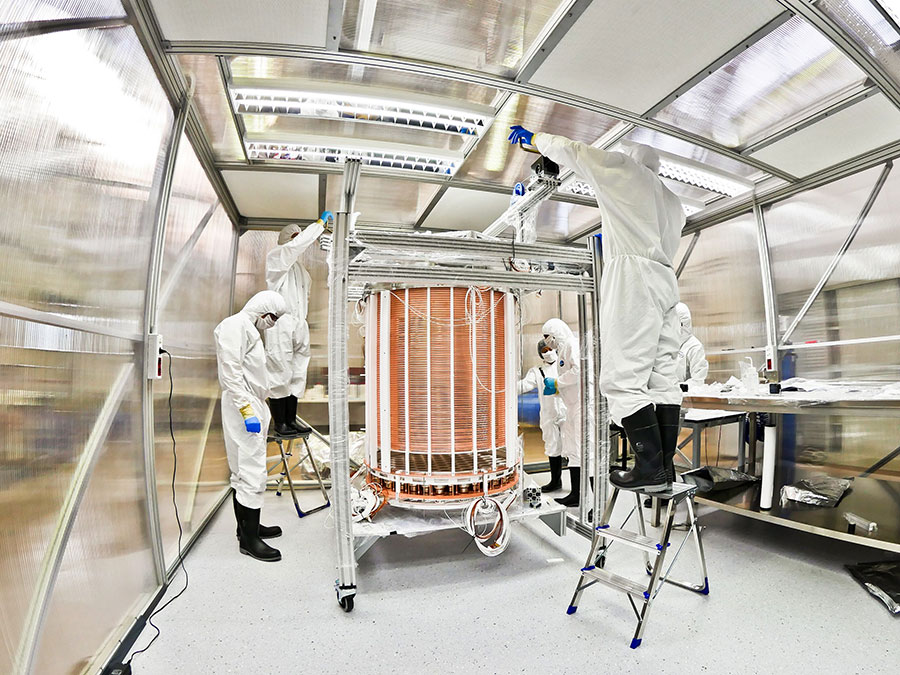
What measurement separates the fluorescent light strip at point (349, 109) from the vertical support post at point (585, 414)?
148 cm

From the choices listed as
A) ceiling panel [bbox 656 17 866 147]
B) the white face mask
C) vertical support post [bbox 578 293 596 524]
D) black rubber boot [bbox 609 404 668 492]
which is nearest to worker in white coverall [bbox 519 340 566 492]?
vertical support post [bbox 578 293 596 524]

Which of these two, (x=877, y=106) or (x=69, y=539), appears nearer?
(x=69, y=539)

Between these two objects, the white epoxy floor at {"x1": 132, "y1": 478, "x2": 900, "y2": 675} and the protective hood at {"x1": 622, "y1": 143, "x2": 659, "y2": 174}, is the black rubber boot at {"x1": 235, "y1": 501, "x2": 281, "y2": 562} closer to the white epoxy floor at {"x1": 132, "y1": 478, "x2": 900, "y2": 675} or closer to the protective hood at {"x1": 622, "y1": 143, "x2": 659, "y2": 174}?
the white epoxy floor at {"x1": 132, "y1": 478, "x2": 900, "y2": 675}

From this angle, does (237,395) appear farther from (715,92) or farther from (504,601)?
(715,92)

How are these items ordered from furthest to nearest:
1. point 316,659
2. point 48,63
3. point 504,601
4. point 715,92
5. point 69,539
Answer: point 715,92, point 504,601, point 316,659, point 69,539, point 48,63

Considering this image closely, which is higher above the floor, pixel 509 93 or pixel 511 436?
pixel 509 93

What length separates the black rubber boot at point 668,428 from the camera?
2.05 metres

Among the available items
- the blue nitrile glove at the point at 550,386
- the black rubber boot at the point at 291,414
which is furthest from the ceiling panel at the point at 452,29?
the black rubber boot at the point at 291,414

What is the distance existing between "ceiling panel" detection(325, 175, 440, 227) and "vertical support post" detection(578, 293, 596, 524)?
1763mm

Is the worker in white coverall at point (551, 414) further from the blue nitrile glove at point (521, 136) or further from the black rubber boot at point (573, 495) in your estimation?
the blue nitrile glove at point (521, 136)

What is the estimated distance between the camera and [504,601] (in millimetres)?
2359

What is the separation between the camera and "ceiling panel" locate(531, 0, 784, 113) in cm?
201

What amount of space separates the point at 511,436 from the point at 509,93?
2.09 meters

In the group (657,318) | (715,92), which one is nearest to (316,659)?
(657,318)
